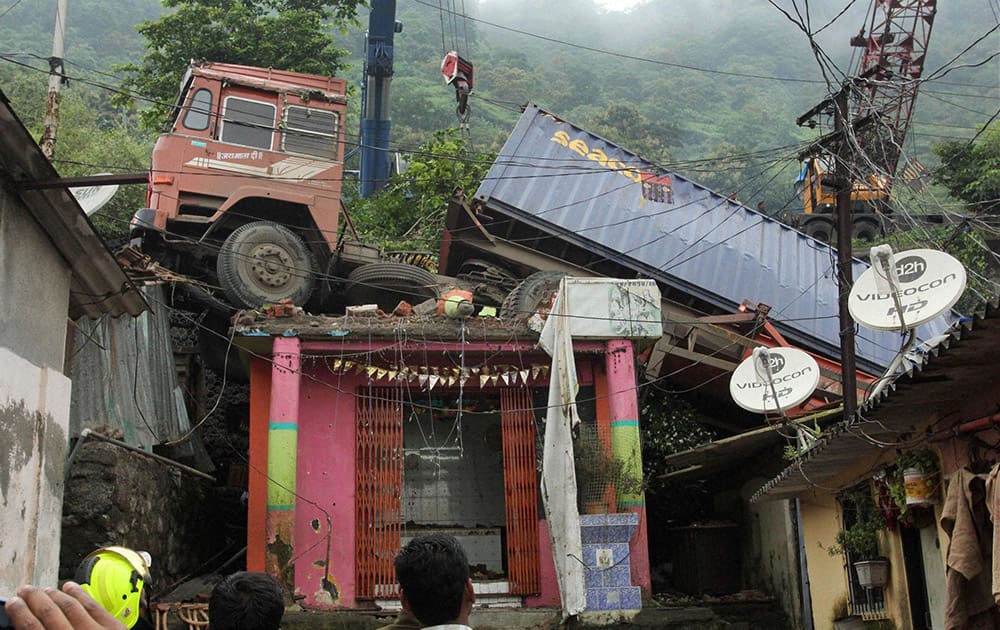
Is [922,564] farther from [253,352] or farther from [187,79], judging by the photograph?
[187,79]

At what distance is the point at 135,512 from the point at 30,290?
15.0 feet

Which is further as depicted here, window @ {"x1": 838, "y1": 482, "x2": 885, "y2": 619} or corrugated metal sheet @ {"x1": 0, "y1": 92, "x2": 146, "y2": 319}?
window @ {"x1": 838, "y1": 482, "x2": 885, "y2": 619}

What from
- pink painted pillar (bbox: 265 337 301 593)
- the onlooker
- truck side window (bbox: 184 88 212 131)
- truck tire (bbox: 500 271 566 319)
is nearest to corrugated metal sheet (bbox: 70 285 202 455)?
pink painted pillar (bbox: 265 337 301 593)

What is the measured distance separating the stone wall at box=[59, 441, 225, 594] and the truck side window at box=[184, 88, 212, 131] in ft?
18.1

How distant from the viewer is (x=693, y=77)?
3258 inches

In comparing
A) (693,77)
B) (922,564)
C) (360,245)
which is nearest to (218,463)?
(360,245)

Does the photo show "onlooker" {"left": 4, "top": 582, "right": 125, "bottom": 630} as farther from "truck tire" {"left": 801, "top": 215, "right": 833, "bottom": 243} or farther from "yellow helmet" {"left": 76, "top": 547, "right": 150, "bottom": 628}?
"truck tire" {"left": 801, "top": 215, "right": 833, "bottom": 243}

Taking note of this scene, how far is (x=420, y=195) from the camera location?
960 inches

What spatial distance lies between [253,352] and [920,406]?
805 cm

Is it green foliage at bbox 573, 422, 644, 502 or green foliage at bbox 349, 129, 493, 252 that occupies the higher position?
green foliage at bbox 349, 129, 493, 252

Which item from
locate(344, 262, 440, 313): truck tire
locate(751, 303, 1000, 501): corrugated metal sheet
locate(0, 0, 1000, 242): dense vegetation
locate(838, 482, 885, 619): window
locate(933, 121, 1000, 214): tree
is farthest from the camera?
locate(933, 121, 1000, 214): tree

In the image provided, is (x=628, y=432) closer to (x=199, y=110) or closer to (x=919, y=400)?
(x=919, y=400)

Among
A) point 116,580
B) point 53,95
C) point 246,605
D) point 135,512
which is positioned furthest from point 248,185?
point 246,605

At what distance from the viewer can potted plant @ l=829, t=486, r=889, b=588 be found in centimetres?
930
